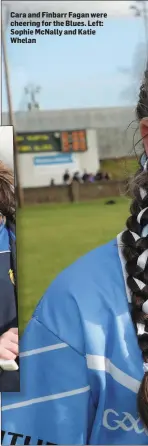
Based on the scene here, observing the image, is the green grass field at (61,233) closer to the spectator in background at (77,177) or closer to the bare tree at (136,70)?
the spectator in background at (77,177)

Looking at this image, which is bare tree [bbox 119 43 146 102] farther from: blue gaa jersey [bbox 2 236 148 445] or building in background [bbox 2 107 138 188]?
building in background [bbox 2 107 138 188]

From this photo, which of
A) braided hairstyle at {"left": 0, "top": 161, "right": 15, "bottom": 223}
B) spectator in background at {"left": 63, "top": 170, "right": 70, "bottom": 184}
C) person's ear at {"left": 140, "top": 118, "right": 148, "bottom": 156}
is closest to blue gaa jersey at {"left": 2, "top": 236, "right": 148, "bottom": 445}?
person's ear at {"left": 140, "top": 118, "right": 148, "bottom": 156}

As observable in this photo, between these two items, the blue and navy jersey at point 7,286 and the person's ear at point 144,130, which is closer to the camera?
the person's ear at point 144,130

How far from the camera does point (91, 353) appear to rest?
0.84 metres

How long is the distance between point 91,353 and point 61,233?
591 cm

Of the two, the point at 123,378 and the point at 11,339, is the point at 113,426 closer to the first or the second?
the point at 123,378

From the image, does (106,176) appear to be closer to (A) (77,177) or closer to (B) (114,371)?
(A) (77,177)

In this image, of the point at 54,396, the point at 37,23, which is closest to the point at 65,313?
the point at 54,396

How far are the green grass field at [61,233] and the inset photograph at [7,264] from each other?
1.93 m

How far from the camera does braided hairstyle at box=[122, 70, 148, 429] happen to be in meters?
0.84

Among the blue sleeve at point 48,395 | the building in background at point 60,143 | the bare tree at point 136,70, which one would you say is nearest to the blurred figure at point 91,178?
the building in background at point 60,143

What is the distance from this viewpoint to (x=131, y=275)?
86 cm

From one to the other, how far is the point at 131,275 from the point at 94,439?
0.25 m

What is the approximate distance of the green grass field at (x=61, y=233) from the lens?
456 centimetres
